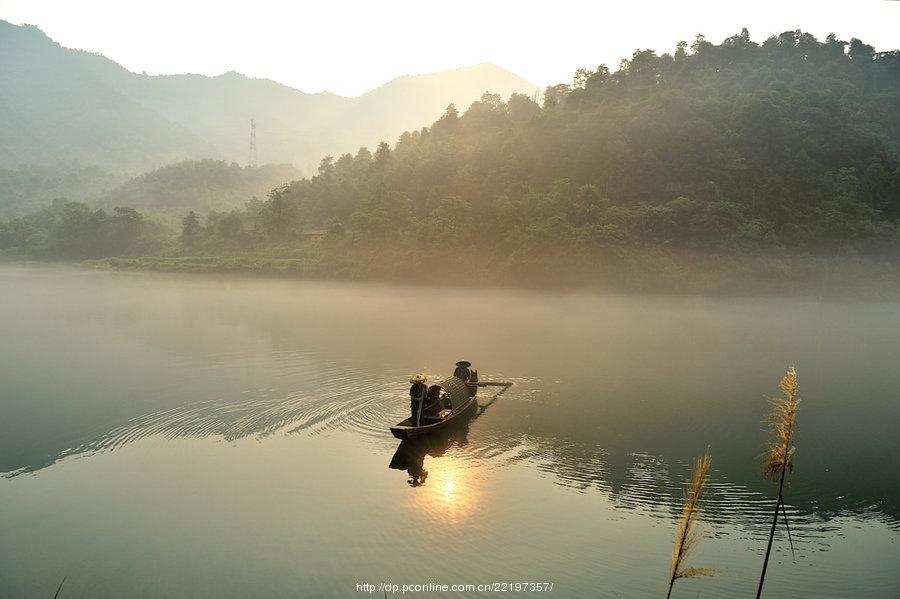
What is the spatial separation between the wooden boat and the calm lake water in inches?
26.8

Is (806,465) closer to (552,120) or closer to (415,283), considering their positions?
(415,283)

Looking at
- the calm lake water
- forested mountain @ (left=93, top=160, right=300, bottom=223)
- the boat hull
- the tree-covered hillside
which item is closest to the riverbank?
the tree-covered hillside

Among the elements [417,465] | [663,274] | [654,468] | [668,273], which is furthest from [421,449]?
[668,273]

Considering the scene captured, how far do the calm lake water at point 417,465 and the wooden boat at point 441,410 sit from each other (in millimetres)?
680

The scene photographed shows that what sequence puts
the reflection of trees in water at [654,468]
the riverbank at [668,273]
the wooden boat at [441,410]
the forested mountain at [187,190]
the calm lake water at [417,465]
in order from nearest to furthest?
the calm lake water at [417,465]
the reflection of trees in water at [654,468]
the wooden boat at [441,410]
the riverbank at [668,273]
the forested mountain at [187,190]

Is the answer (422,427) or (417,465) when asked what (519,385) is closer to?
(422,427)

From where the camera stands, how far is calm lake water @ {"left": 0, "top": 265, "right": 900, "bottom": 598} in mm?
11852

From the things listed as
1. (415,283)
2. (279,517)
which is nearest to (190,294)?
(415,283)

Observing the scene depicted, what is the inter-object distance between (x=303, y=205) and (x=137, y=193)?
76.5 metres

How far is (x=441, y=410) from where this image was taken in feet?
64.5

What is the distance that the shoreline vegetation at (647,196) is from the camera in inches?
2687

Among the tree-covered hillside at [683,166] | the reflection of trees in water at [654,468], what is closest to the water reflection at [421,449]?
the reflection of trees in water at [654,468]

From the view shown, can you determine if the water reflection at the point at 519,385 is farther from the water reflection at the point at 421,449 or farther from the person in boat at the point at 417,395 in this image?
the person in boat at the point at 417,395

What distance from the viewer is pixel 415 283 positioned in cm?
7869
